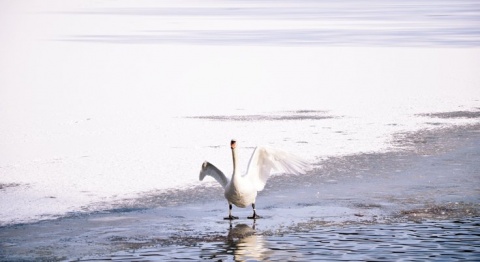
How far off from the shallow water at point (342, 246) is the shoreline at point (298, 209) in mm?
163

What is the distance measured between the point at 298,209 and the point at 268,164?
602 millimetres

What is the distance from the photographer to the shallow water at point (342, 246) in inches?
289

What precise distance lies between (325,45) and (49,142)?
13.5m

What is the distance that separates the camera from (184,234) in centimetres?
816

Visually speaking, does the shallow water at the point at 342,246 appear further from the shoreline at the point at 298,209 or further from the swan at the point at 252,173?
the swan at the point at 252,173

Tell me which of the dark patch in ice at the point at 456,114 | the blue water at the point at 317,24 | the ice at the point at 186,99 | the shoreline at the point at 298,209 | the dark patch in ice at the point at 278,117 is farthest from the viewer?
the blue water at the point at 317,24

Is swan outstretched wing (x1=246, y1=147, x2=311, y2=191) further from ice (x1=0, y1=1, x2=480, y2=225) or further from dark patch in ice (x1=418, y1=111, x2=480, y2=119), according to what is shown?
dark patch in ice (x1=418, y1=111, x2=480, y2=119)

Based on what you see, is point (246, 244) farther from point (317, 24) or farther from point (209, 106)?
point (317, 24)

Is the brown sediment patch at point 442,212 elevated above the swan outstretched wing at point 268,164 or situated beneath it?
situated beneath

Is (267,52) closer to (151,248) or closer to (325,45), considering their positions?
(325,45)

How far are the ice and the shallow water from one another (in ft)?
5.99

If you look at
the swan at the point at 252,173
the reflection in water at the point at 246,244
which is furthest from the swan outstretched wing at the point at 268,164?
the reflection in water at the point at 246,244

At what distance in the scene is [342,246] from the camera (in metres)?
7.66

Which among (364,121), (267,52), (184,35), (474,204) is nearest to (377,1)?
(184,35)
